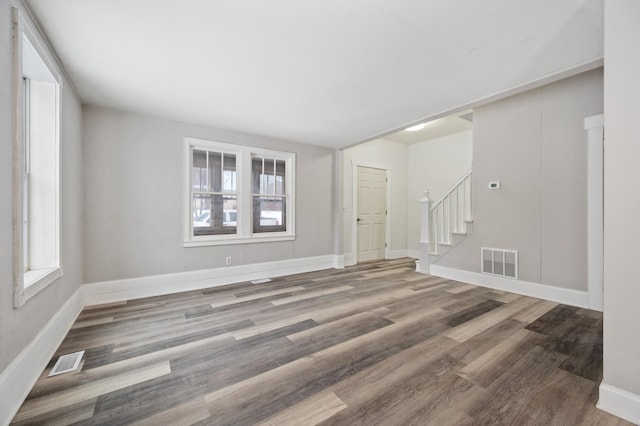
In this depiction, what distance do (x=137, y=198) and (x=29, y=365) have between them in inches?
86.5

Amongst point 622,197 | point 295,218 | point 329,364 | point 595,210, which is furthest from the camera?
point 295,218

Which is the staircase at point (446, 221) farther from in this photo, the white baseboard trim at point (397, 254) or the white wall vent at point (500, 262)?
the white baseboard trim at point (397, 254)

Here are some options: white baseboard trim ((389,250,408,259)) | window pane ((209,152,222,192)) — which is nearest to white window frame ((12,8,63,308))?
window pane ((209,152,222,192))

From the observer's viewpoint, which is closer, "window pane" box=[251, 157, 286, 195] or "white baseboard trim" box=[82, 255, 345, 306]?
"white baseboard trim" box=[82, 255, 345, 306]

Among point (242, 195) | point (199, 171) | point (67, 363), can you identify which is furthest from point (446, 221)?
point (67, 363)

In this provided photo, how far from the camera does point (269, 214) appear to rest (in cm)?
460

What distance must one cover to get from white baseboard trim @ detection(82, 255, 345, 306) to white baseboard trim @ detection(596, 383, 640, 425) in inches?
151

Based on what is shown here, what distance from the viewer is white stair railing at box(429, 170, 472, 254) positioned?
14.0 feet

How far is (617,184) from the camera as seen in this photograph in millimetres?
1416

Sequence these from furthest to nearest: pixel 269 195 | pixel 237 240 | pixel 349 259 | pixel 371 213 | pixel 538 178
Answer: pixel 371 213
pixel 349 259
pixel 269 195
pixel 237 240
pixel 538 178

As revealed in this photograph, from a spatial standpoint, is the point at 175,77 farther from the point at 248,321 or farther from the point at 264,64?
the point at 248,321

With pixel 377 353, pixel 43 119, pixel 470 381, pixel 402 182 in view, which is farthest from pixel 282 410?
pixel 402 182

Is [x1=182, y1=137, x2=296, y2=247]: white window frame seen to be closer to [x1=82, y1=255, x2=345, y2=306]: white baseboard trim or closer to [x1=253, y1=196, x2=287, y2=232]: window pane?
[x1=253, y1=196, x2=287, y2=232]: window pane

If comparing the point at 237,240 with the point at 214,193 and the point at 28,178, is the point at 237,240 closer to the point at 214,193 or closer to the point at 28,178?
the point at 214,193
